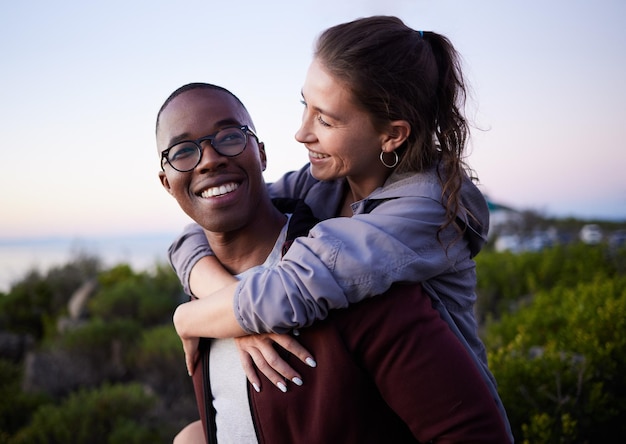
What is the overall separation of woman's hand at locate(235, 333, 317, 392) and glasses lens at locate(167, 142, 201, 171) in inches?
25.1

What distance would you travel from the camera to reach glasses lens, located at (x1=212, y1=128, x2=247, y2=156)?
2.07 meters

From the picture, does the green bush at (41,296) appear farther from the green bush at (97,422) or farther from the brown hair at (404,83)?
the brown hair at (404,83)

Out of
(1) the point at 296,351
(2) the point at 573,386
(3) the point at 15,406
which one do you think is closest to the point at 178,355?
(3) the point at 15,406

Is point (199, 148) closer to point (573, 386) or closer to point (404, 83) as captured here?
point (404, 83)

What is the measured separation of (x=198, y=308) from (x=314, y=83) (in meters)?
0.90

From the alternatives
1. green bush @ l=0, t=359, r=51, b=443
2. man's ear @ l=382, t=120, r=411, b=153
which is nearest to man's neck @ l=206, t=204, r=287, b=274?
Answer: man's ear @ l=382, t=120, r=411, b=153

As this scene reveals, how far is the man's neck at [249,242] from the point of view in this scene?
223cm

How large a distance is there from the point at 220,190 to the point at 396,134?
0.65m

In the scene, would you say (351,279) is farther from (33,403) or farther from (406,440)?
(33,403)

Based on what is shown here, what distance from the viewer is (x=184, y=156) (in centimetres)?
208

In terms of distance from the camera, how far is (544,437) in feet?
10.2

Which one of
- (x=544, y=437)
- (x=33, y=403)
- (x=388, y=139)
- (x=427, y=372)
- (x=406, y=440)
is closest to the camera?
(x=427, y=372)

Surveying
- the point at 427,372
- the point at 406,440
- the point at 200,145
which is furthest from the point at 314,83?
the point at 406,440

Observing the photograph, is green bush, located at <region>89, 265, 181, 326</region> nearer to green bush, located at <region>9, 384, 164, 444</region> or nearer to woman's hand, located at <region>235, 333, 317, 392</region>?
green bush, located at <region>9, 384, 164, 444</region>
